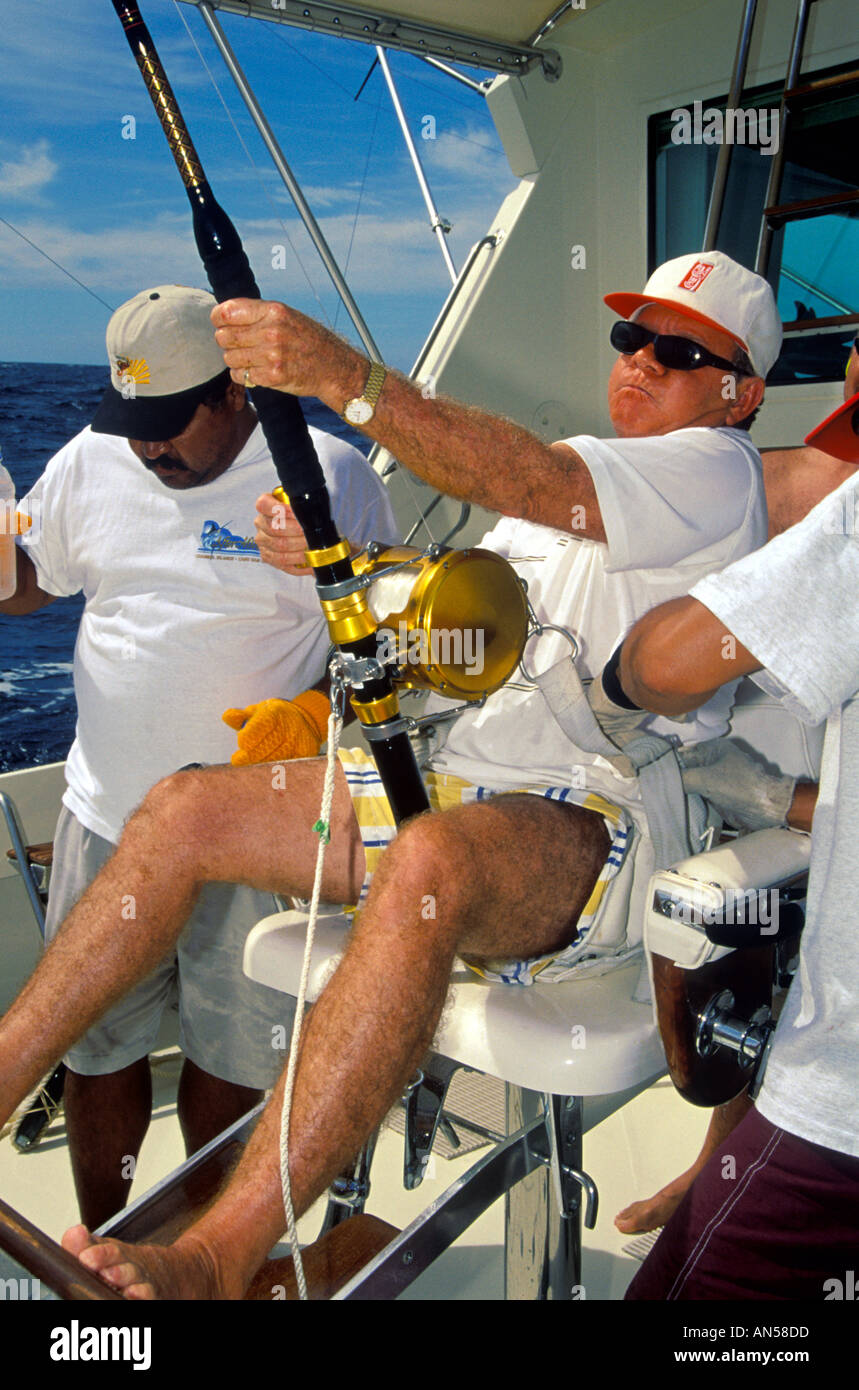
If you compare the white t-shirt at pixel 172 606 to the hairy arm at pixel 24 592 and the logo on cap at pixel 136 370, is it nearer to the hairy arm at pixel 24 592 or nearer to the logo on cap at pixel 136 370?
the hairy arm at pixel 24 592

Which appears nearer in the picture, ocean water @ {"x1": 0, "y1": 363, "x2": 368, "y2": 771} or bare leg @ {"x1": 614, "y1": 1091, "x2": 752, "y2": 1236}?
bare leg @ {"x1": 614, "y1": 1091, "x2": 752, "y2": 1236}

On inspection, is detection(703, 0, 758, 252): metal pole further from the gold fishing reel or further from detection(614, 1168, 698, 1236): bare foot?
detection(614, 1168, 698, 1236): bare foot

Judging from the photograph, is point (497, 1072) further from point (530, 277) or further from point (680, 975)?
point (530, 277)

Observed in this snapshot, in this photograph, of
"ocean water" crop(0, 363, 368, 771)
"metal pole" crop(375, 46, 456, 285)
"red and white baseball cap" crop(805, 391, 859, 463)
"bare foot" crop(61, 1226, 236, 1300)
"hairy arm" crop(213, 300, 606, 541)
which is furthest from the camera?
"ocean water" crop(0, 363, 368, 771)

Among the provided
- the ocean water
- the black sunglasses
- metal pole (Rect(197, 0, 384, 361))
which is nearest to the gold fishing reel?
the black sunglasses

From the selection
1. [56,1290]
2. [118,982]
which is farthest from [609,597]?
[56,1290]

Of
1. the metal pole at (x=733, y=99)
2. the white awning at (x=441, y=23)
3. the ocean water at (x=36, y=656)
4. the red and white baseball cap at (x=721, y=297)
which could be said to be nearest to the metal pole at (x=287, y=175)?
the white awning at (x=441, y=23)

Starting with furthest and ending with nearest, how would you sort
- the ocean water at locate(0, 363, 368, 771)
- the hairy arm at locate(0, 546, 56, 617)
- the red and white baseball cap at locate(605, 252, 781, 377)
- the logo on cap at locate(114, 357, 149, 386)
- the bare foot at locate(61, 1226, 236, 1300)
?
the ocean water at locate(0, 363, 368, 771) < the hairy arm at locate(0, 546, 56, 617) < the logo on cap at locate(114, 357, 149, 386) < the red and white baseball cap at locate(605, 252, 781, 377) < the bare foot at locate(61, 1226, 236, 1300)

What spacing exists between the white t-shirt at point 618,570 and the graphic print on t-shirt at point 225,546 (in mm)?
571

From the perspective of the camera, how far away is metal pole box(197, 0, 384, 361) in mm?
2715

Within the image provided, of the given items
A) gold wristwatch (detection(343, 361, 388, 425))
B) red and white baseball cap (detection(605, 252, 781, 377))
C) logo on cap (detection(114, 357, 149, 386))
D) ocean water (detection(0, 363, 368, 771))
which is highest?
red and white baseball cap (detection(605, 252, 781, 377))

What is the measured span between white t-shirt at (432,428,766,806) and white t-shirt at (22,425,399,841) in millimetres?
527

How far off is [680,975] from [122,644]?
1231mm

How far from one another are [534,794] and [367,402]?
55 centimetres
